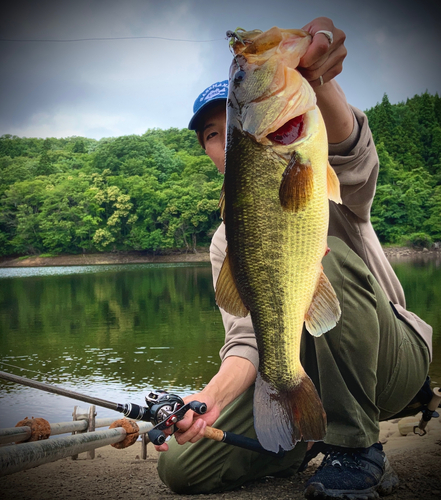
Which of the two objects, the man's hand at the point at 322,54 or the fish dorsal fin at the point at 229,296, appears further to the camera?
the fish dorsal fin at the point at 229,296

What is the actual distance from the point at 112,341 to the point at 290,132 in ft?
43.0

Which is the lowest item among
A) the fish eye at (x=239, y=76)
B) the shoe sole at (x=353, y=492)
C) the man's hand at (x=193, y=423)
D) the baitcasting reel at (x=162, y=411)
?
the shoe sole at (x=353, y=492)

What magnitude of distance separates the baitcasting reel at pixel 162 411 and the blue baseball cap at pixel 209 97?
1584 mm

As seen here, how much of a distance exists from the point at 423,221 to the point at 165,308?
39.8 meters

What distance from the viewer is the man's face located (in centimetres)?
270

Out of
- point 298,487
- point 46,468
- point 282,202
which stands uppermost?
point 282,202

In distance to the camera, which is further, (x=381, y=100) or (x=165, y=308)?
(x=381, y=100)

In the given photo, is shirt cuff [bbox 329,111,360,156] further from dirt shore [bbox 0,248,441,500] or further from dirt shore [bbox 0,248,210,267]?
dirt shore [bbox 0,248,210,267]

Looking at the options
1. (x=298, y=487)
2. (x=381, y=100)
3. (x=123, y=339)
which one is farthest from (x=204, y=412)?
(x=381, y=100)

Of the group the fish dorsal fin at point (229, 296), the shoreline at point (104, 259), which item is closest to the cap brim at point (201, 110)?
the fish dorsal fin at point (229, 296)

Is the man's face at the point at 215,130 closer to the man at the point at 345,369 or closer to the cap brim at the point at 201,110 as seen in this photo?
the cap brim at the point at 201,110

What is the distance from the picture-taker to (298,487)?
7.40 feet

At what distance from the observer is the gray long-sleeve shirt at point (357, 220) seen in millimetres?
2094

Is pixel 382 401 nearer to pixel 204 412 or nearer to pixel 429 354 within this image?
pixel 429 354
